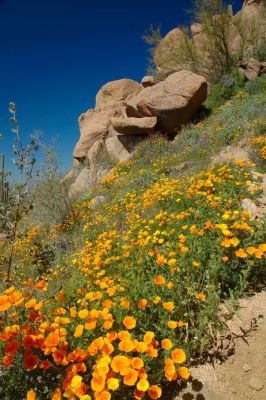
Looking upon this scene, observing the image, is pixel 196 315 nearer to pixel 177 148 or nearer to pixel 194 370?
pixel 194 370

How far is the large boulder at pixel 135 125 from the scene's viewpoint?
1434 centimetres

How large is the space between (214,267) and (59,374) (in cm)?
172

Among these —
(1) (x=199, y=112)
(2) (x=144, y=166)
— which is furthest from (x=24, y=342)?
(1) (x=199, y=112)

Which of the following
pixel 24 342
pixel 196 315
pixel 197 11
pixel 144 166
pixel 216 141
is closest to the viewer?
pixel 24 342

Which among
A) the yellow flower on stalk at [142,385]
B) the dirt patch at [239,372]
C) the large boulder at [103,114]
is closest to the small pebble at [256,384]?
the dirt patch at [239,372]

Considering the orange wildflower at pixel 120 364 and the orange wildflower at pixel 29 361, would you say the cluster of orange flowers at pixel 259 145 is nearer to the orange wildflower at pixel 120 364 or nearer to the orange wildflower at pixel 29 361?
the orange wildflower at pixel 120 364

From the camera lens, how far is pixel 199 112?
51.1 feet

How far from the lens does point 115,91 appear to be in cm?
2147

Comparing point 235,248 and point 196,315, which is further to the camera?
point 235,248

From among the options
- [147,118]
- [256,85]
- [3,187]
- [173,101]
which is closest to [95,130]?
[147,118]

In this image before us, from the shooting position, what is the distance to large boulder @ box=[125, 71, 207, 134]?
14102 mm

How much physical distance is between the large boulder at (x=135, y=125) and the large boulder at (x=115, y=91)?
21.6 feet

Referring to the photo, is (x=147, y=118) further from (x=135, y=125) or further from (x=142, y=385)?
(x=142, y=385)

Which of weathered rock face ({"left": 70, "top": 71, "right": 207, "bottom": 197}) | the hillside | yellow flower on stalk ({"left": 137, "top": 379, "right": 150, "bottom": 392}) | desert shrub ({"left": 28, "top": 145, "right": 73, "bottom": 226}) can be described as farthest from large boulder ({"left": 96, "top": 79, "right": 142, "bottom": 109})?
yellow flower on stalk ({"left": 137, "top": 379, "right": 150, "bottom": 392})
